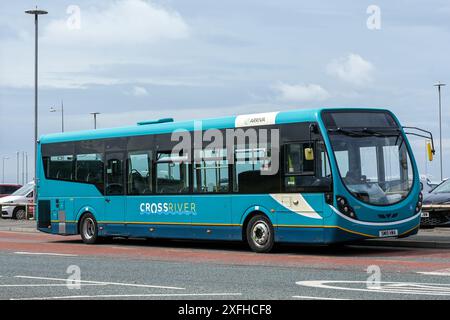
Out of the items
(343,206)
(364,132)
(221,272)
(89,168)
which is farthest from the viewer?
(89,168)

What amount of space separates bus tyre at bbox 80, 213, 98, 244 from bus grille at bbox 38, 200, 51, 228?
1.45 m

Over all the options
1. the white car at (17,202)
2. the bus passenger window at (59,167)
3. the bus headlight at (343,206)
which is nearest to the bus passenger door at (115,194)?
the bus passenger window at (59,167)

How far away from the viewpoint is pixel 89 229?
2509 centimetres

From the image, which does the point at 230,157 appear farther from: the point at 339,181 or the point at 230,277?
the point at 230,277

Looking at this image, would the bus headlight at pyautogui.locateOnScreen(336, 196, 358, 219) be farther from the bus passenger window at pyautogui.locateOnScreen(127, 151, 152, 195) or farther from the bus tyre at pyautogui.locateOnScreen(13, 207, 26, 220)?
the bus tyre at pyautogui.locateOnScreen(13, 207, 26, 220)

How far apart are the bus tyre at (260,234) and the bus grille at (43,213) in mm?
8122

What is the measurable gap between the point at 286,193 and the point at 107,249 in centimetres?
548

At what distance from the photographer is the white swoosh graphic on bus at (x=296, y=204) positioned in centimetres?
1875

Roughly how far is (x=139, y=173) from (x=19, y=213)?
75.1 feet

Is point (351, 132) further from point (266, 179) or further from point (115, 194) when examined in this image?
point (115, 194)

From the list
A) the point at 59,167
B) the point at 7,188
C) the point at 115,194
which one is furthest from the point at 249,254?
the point at 7,188

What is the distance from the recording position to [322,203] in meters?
18.5
